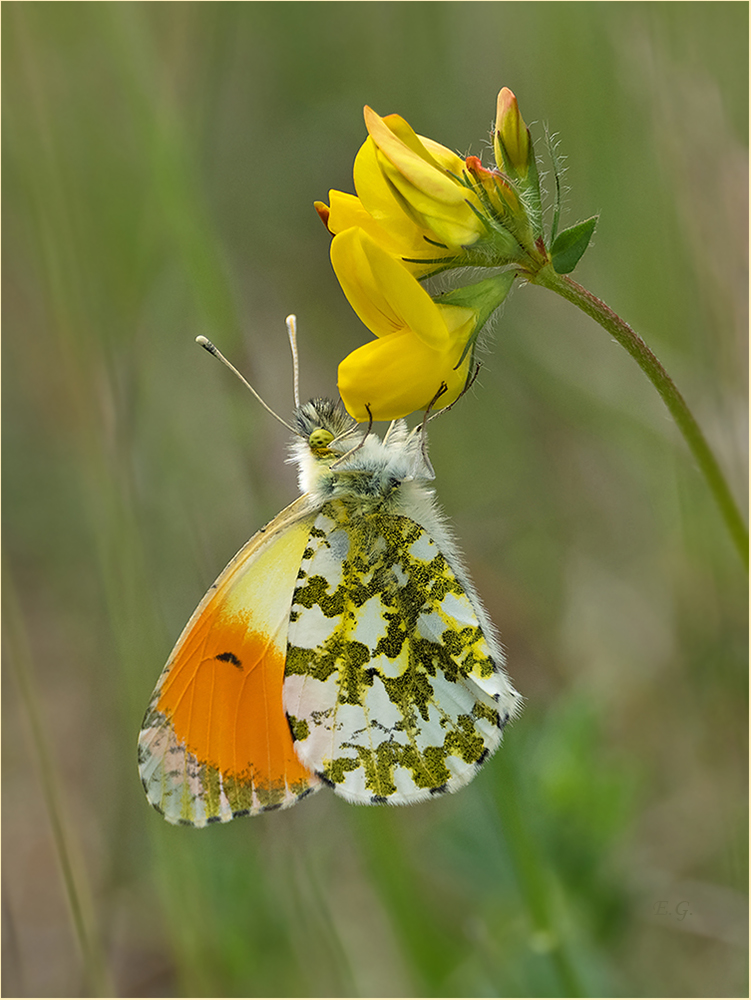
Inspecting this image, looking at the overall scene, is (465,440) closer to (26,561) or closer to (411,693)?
(411,693)

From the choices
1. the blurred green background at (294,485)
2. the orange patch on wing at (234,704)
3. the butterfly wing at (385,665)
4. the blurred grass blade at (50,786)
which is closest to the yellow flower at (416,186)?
the butterfly wing at (385,665)

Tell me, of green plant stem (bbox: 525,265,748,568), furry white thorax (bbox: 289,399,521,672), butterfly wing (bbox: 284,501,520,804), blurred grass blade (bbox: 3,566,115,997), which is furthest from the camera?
blurred grass blade (bbox: 3,566,115,997)

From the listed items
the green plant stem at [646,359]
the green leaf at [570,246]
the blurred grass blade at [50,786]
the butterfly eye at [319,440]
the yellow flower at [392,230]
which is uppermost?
the yellow flower at [392,230]

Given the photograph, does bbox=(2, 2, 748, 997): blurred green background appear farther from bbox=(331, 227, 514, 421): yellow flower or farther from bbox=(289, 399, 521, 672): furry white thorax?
bbox=(331, 227, 514, 421): yellow flower

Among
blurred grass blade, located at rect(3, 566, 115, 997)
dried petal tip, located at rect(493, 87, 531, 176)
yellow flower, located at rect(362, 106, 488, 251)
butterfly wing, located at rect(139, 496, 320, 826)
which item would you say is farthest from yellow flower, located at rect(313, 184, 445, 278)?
blurred grass blade, located at rect(3, 566, 115, 997)

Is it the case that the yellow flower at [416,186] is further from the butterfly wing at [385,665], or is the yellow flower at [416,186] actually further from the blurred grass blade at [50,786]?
the blurred grass blade at [50,786]

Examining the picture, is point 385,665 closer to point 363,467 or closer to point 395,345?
point 363,467
